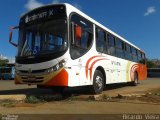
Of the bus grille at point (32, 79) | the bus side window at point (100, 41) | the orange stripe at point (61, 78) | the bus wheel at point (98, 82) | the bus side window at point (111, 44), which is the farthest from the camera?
the bus side window at point (111, 44)

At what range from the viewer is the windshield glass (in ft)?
35.8

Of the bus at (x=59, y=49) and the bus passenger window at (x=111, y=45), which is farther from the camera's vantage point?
the bus passenger window at (x=111, y=45)

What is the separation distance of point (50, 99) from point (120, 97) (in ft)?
8.22

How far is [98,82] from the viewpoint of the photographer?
13.2 m

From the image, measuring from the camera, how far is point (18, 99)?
10.5m

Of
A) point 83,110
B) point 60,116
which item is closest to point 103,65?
point 83,110

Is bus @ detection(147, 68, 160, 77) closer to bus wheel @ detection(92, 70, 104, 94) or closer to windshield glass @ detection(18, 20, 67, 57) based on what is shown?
bus wheel @ detection(92, 70, 104, 94)

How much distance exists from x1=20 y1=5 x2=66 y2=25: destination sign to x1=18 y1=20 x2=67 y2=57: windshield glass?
0.19 m

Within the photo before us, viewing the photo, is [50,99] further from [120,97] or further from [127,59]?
[127,59]

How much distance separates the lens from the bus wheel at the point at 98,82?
12.8 meters

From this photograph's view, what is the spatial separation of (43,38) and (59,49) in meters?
1.03

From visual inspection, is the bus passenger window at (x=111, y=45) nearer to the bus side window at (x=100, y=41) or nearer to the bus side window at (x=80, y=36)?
the bus side window at (x=100, y=41)

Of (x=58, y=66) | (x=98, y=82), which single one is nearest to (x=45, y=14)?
(x=58, y=66)

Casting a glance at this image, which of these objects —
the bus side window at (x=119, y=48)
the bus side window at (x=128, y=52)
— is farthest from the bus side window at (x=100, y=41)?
the bus side window at (x=128, y=52)
